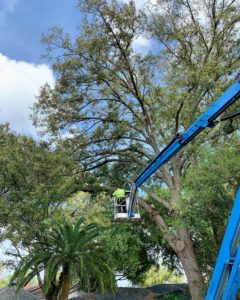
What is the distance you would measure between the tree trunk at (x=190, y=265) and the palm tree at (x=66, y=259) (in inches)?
185

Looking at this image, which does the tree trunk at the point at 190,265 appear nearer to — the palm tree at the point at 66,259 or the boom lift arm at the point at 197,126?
the boom lift arm at the point at 197,126

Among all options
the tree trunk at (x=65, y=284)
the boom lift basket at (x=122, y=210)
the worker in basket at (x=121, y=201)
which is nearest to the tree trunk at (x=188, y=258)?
the boom lift basket at (x=122, y=210)

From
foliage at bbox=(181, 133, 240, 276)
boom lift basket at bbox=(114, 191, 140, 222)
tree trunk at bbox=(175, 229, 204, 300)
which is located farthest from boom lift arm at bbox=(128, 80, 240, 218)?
tree trunk at bbox=(175, 229, 204, 300)

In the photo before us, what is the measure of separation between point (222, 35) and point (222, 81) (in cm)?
331

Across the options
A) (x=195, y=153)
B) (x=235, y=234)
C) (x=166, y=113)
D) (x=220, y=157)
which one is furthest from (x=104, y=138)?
(x=235, y=234)

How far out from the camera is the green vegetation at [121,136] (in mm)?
16812

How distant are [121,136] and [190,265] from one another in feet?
24.1

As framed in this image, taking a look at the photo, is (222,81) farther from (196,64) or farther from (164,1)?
(164,1)

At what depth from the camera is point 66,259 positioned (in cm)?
1969

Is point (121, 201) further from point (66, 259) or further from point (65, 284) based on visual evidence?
point (65, 284)

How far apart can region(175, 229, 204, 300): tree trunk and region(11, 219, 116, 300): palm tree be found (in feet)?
15.4

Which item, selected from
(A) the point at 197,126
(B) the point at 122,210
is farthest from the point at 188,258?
(A) the point at 197,126

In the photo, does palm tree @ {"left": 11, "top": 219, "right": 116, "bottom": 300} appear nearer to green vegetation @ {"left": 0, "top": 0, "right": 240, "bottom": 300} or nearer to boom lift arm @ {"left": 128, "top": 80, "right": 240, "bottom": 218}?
green vegetation @ {"left": 0, "top": 0, "right": 240, "bottom": 300}

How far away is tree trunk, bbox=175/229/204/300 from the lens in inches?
671
